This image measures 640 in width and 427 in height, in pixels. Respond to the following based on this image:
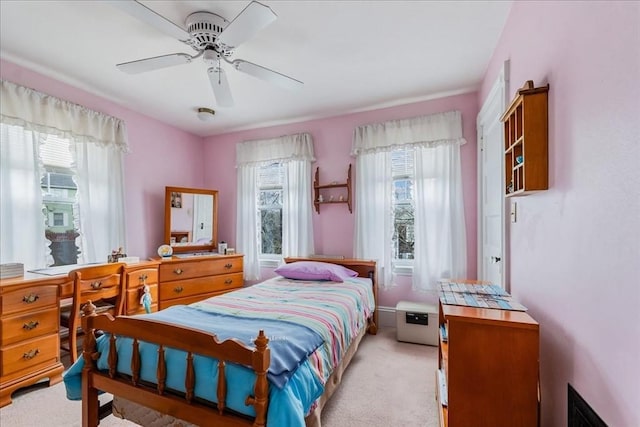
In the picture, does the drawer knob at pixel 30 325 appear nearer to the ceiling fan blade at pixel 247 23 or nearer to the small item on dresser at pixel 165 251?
the small item on dresser at pixel 165 251

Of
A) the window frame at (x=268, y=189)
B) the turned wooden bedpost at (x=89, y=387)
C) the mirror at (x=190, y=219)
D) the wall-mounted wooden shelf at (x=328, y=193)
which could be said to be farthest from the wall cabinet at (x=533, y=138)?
the mirror at (x=190, y=219)

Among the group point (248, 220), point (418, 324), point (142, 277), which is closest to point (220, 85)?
point (142, 277)

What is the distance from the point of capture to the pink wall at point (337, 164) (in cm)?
303

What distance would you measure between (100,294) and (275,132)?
2717mm

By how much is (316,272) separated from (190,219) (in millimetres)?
2059

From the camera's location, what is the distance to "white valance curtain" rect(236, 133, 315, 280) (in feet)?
12.3

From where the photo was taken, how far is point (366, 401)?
78.6 inches

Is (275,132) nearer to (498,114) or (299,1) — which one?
(299,1)

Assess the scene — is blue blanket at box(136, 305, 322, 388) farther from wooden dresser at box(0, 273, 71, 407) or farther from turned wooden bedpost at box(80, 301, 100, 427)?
wooden dresser at box(0, 273, 71, 407)

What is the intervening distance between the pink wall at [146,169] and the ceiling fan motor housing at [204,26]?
189 centimetres

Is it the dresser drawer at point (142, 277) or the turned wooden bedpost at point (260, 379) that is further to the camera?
the dresser drawer at point (142, 277)

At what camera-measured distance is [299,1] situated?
1.78m

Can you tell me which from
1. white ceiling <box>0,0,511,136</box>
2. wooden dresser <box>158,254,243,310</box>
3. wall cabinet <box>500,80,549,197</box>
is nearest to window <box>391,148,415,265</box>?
white ceiling <box>0,0,511,136</box>

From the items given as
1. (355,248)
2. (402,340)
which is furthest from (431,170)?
(402,340)
